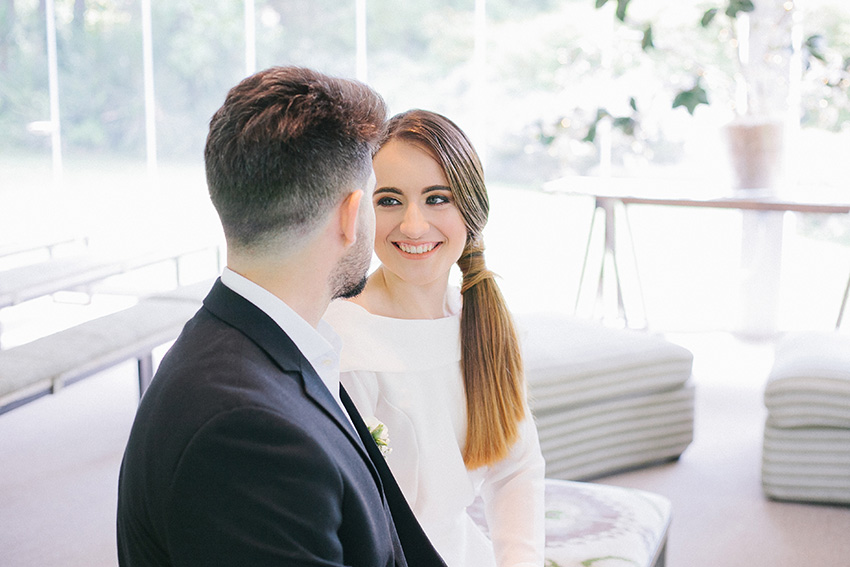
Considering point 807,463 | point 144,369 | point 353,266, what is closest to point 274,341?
point 353,266

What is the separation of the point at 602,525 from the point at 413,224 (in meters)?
0.83

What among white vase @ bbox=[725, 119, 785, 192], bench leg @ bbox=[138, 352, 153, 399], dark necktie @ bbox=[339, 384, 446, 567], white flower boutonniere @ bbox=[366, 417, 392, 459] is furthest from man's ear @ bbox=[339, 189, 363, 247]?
white vase @ bbox=[725, 119, 785, 192]

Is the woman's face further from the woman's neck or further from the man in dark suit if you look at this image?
the man in dark suit

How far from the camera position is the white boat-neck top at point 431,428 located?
58.0 inches

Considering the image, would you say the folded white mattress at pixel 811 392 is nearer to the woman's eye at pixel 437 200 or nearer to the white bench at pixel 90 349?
the woman's eye at pixel 437 200

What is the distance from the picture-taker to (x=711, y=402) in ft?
12.5

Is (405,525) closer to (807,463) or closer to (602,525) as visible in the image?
(602,525)

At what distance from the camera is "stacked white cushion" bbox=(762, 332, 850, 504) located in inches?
106

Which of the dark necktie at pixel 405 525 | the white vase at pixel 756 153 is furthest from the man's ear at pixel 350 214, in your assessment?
the white vase at pixel 756 153

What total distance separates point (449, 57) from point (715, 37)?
1707 millimetres

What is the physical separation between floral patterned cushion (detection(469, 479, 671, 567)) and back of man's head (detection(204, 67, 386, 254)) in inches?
41.9

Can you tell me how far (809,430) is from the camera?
2.74m

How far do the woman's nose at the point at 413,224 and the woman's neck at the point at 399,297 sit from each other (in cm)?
12

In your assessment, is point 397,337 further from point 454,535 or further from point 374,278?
point 454,535
